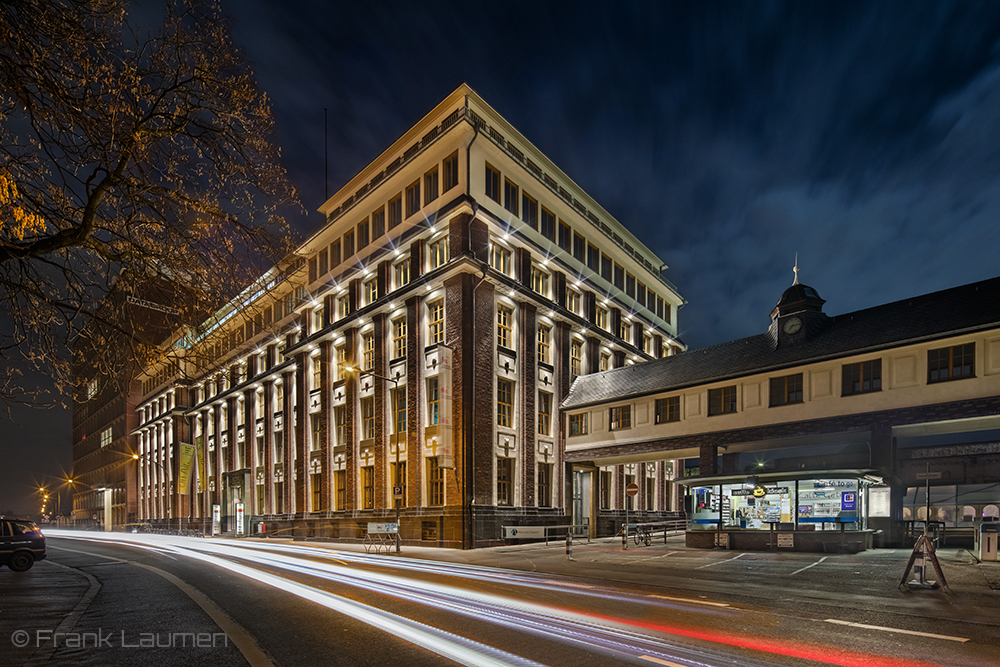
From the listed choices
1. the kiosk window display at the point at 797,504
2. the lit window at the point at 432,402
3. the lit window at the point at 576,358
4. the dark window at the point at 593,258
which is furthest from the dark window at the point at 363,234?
the kiosk window display at the point at 797,504

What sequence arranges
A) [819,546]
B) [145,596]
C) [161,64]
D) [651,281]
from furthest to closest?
[651,281], [819,546], [145,596], [161,64]

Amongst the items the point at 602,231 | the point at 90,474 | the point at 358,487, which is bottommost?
the point at 90,474

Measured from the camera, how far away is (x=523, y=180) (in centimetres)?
→ 3569

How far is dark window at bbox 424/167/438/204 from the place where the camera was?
111ft

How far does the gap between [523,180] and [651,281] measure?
20858mm

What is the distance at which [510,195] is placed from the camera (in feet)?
115

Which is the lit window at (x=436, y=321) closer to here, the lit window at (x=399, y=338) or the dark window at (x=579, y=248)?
the lit window at (x=399, y=338)

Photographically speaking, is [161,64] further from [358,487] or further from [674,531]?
[674,531]

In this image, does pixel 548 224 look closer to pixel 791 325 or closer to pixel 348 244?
pixel 348 244

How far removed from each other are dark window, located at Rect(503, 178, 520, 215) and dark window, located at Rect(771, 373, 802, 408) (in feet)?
57.6

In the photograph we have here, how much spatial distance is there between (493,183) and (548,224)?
20.2 feet

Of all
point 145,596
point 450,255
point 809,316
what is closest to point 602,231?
point 450,255

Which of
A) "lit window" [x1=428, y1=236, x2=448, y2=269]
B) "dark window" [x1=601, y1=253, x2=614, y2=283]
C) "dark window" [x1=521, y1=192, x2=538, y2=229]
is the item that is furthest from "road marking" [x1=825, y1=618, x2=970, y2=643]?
"dark window" [x1=601, y1=253, x2=614, y2=283]

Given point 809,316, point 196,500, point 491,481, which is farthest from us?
point 196,500
